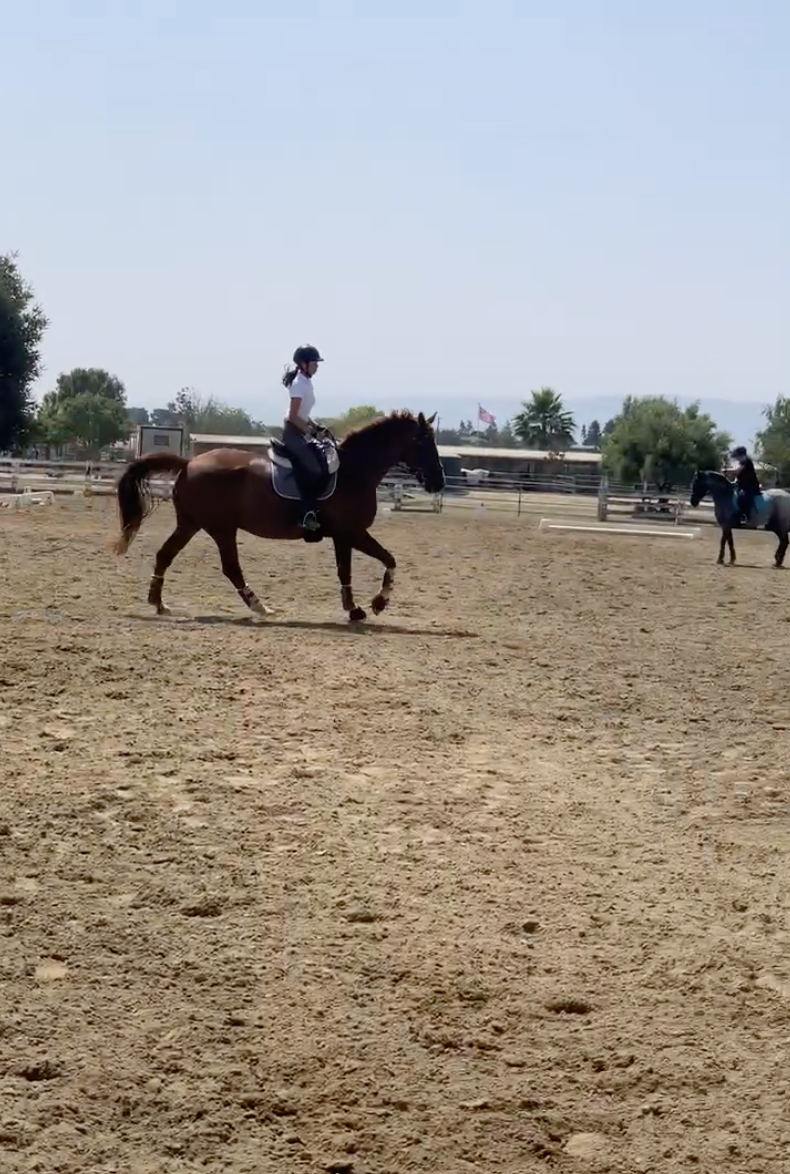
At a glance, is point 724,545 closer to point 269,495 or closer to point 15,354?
point 269,495

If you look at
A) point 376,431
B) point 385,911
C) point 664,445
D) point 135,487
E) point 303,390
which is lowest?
point 385,911

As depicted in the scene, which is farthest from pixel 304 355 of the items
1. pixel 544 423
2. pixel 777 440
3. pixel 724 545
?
pixel 544 423

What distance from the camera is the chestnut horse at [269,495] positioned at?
12094 mm

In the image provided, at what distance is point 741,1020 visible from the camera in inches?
154

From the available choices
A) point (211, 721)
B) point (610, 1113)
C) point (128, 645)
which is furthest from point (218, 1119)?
point (128, 645)

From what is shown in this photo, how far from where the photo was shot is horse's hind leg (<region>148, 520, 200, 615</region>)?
38.5 feet

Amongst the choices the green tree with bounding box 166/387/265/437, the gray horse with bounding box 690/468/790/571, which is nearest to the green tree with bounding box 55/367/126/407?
the green tree with bounding box 166/387/265/437

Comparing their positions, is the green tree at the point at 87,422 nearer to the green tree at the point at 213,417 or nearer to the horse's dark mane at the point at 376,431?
the green tree at the point at 213,417

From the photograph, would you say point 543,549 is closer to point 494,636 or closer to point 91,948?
point 494,636

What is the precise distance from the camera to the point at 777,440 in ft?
254

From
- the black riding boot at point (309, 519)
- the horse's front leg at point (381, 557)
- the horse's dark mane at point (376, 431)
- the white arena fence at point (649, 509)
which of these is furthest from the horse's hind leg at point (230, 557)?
the white arena fence at point (649, 509)

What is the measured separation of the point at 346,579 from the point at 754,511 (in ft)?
39.5

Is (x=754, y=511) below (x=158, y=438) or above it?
below

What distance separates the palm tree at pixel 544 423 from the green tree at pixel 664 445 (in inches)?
1457
